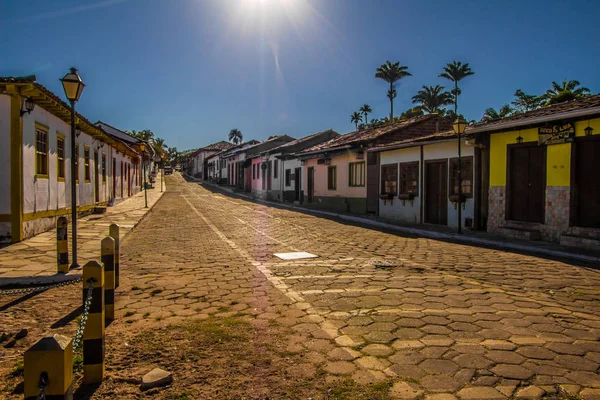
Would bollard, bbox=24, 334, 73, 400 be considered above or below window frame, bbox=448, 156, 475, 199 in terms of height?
below

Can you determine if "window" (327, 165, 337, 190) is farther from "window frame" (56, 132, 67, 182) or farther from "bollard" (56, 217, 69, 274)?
"bollard" (56, 217, 69, 274)

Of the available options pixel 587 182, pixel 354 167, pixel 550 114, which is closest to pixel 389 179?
pixel 354 167

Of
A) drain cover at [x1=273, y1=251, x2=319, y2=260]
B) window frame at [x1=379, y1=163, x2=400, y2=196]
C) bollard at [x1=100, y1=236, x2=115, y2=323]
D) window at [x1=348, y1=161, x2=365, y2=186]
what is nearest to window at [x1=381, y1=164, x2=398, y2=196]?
window frame at [x1=379, y1=163, x2=400, y2=196]

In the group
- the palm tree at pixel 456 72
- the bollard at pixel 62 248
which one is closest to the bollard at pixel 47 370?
the bollard at pixel 62 248

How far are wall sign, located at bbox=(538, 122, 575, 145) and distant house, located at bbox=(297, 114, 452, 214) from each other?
344 inches

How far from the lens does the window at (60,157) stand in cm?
1337

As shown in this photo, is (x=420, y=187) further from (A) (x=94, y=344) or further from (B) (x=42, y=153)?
(A) (x=94, y=344)

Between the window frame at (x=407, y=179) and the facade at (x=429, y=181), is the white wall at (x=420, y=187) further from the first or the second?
the window frame at (x=407, y=179)

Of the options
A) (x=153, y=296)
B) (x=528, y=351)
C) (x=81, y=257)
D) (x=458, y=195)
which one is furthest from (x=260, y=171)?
(x=528, y=351)

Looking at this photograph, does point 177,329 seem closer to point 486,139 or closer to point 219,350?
point 219,350

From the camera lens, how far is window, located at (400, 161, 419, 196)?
17.1 metres

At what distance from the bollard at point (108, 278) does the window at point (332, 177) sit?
19657 mm

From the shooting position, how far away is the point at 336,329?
435 cm

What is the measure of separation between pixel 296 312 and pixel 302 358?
1276 mm
